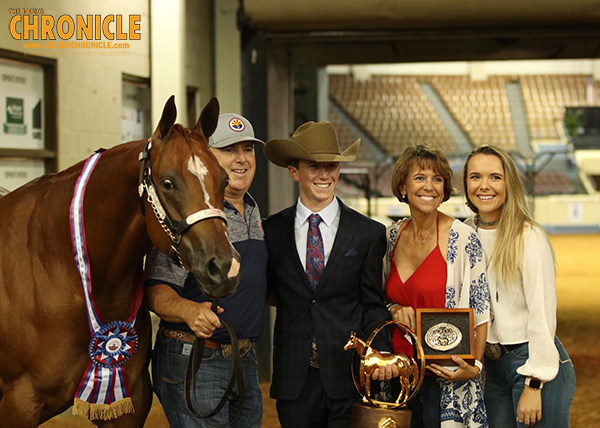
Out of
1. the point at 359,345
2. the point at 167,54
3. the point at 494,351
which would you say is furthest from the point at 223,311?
the point at 167,54

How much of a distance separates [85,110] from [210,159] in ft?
9.26

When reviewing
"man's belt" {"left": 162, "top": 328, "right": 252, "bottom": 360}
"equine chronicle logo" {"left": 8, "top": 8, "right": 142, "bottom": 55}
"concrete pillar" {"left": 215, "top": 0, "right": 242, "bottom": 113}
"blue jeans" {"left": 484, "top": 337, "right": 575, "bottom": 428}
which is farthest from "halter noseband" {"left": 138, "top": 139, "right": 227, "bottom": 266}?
"concrete pillar" {"left": 215, "top": 0, "right": 242, "bottom": 113}

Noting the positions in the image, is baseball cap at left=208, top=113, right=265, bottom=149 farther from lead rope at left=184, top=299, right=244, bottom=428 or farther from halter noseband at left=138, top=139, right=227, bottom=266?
lead rope at left=184, top=299, right=244, bottom=428

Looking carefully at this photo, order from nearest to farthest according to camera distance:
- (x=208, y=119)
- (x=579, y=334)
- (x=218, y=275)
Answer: (x=218, y=275), (x=208, y=119), (x=579, y=334)

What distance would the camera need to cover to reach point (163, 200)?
1797 millimetres

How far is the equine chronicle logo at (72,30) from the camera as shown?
3.85 metres

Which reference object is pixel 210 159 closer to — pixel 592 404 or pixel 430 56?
pixel 592 404

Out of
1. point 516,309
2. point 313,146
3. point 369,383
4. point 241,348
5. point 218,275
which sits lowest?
point 369,383

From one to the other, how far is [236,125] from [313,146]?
31 cm

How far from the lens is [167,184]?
179 centimetres

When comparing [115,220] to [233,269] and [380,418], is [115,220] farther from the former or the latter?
[380,418]

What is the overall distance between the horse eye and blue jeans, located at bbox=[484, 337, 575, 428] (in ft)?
4.86

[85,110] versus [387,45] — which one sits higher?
[387,45]

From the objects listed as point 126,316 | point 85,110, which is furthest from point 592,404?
point 85,110
